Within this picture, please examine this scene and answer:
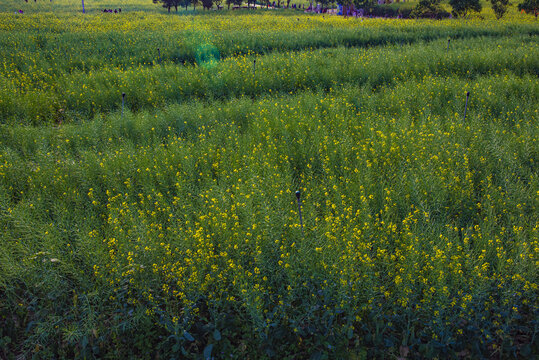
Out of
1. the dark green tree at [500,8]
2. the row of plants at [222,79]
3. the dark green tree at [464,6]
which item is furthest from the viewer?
the dark green tree at [500,8]

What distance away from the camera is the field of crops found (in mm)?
3561

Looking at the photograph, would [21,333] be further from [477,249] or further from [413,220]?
[477,249]

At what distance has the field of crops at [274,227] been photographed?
3.56 m

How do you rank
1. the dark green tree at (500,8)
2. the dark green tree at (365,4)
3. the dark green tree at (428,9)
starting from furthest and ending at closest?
the dark green tree at (365,4)
the dark green tree at (428,9)
the dark green tree at (500,8)

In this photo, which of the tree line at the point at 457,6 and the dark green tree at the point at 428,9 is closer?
the tree line at the point at 457,6

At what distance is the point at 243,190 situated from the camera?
206 inches

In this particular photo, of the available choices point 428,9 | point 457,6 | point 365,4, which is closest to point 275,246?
point 457,6

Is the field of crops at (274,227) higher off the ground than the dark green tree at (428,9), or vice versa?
the dark green tree at (428,9)

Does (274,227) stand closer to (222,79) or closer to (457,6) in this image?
(222,79)

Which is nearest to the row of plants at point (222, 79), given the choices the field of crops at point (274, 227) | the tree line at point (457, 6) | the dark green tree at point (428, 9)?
the field of crops at point (274, 227)

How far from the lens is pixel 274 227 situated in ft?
14.7

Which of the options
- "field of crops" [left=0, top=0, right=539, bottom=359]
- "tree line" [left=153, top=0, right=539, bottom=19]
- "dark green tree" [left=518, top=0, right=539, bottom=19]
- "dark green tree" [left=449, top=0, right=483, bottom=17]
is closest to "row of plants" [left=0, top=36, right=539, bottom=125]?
"field of crops" [left=0, top=0, right=539, bottom=359]

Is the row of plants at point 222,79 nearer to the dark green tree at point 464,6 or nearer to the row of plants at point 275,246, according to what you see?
the row of plants at point 275,246

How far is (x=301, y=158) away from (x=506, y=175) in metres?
3.44
